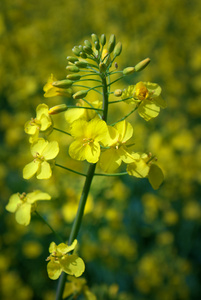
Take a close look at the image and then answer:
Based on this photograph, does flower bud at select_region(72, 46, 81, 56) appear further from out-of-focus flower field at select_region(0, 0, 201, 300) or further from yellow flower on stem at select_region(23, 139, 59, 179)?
out-of-focus flower field at select_region(0, 0, 201, 300)

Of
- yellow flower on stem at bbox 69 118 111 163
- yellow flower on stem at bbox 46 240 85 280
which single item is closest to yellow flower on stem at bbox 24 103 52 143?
yellow flower on stem at bbox 69 118 111 163

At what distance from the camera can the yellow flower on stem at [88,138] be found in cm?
130

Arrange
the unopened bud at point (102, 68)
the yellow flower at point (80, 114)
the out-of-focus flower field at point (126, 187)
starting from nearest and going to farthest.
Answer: the unopened bud at point (102, 68), the yellow flower at point (80, 114), the out-of-focus flower field at point (126, 187)

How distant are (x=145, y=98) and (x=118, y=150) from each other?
272mm

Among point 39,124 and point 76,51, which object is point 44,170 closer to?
point 39,124

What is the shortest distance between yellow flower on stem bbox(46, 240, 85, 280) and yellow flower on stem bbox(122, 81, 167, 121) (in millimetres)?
679

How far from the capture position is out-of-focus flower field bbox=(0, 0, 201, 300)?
298 centimetres

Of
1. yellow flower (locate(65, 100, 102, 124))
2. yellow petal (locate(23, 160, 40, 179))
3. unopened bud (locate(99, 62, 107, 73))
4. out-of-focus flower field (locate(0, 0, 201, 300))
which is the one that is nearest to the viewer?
unopened bud (locate(99, 62, 107, 73))

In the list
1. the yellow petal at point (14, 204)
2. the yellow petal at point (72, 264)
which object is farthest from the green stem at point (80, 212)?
the yellow petal at point (14, 204)

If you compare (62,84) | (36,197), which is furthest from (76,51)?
(36,197)

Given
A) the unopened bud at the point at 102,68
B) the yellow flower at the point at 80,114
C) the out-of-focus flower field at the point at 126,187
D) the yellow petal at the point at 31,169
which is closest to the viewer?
the unopened bud at the point at 102,68

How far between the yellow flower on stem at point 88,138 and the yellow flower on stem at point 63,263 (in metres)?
0.40

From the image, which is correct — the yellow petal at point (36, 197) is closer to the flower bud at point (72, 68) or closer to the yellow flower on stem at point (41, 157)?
the yellow flower on stem at point (41, 157)

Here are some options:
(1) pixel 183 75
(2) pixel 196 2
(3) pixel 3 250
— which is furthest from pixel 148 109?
(2) pixel 196 2
